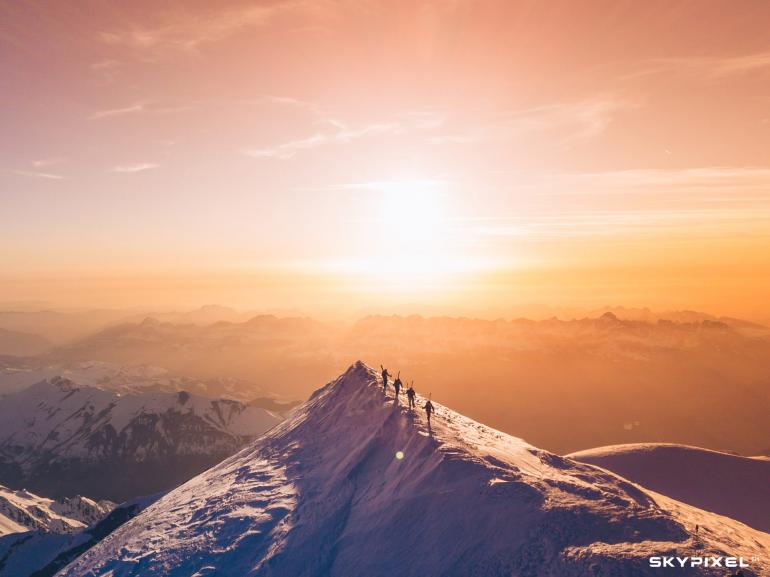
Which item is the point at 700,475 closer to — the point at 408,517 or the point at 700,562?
the point at 700,562

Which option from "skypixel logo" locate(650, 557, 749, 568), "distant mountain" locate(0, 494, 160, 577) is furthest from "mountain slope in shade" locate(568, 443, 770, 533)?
"distant mountain" locate(0, 494, 160, 577)

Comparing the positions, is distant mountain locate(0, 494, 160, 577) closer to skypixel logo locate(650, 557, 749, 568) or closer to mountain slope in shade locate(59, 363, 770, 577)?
mountain slope in shade locate(59, 363, 770, 577)

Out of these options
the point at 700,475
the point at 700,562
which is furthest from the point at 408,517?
the point at 700,475

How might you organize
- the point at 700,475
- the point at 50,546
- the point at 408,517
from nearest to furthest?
1. the point at 408,517
2. the point at 700,475
3. the point at 50,546

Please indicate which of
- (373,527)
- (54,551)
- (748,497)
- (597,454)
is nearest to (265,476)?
(373,527)

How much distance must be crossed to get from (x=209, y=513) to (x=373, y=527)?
2260cm

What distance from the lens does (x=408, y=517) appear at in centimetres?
4397

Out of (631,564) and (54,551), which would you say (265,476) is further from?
(54,551)

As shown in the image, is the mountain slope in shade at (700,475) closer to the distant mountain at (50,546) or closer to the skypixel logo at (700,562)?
the skypixel logo at (700,562)

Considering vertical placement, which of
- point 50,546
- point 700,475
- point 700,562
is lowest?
point 50,546

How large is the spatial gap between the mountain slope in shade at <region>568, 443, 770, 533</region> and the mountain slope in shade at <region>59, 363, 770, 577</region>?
126ft

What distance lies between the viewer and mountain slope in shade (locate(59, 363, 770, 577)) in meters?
35.8

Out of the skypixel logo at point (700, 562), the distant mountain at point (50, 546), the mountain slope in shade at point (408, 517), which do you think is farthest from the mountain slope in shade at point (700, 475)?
the distant mountain at point (50, 546)

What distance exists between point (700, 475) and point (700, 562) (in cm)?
7479
